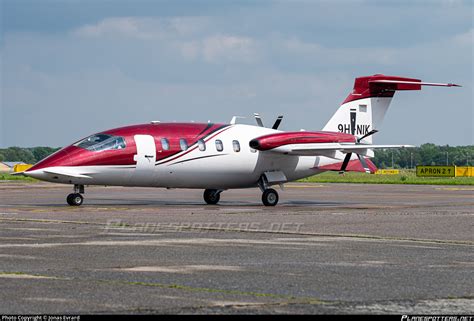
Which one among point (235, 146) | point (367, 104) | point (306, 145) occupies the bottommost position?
point (306, 145)

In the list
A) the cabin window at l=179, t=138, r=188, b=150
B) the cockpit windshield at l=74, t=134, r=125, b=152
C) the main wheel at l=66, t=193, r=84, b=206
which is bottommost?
the main wheel at l=66, t=193, r=84, b=206

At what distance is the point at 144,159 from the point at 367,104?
1319cm

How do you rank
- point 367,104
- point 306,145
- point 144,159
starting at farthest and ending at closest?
point 367,104, point 306,145, point 144,159

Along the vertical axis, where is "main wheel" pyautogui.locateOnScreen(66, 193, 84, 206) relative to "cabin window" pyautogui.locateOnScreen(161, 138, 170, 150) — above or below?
below

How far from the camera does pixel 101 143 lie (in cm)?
3356

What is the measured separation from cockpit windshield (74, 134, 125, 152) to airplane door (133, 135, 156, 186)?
0.70 m

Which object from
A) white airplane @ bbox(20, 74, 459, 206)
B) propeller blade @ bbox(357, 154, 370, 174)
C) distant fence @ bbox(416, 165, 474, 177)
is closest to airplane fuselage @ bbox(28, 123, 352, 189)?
white airplane @ bbox(20, 74, 459, 206)

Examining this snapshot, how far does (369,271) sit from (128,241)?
665 cm

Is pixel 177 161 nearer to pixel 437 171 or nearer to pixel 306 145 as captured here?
pixel 306 145

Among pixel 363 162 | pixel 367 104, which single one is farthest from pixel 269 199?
pixel 367 104

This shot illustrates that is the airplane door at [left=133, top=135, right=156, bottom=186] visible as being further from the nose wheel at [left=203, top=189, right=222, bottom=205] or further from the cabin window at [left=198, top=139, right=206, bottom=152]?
the nose wheel at [left=203, top=189, right=222, bottom=205]

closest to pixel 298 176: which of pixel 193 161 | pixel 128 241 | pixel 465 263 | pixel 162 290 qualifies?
pixel 193 161

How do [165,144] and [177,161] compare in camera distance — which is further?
[177,161]

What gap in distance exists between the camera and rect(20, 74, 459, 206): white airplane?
33219 millimetres
